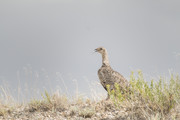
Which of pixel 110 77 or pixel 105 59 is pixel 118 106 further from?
pixel 105 59

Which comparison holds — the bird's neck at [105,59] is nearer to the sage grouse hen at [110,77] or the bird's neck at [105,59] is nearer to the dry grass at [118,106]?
the sage grouse hen at [110,77]

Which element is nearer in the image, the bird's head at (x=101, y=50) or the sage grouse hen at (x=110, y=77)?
the sage grouse hen at (x=110, y=77)

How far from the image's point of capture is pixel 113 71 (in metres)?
7.70

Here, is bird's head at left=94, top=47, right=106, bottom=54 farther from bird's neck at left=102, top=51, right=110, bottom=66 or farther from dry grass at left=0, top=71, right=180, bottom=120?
dry grass at left=0, top=71, right=180, bottom=120

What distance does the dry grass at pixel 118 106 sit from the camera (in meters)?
5.90

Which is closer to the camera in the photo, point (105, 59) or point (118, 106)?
point (118, 106)

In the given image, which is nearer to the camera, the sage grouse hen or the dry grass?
the dry grass

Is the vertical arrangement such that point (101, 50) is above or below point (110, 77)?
above

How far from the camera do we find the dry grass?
5.90 m

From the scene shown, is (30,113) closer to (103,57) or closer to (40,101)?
(40,101)

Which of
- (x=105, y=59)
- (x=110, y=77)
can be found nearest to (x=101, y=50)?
(x=105, y=59)

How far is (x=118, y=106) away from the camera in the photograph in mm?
7023

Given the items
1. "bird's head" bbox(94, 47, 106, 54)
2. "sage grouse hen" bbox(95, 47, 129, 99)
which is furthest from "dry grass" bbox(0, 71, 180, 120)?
"bird's head" bbox(94, 47, 106, 54)

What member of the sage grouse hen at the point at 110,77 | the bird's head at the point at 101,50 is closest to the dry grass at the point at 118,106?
the sage grouse hen at the point at 110,77
